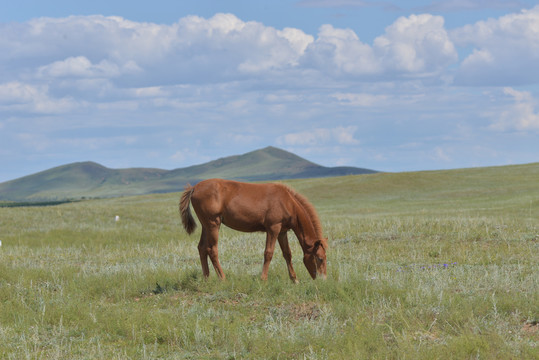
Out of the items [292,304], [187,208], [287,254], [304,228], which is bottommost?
[292,304]

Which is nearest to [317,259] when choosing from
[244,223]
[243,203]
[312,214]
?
[312,214]

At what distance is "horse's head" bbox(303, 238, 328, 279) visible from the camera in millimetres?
12094

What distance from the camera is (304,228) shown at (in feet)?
41.1

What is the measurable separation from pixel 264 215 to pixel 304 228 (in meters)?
0.91

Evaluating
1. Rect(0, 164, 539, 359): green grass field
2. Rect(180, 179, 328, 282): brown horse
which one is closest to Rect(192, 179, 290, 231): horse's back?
Rect(180, 179, 328, 282): brown horse

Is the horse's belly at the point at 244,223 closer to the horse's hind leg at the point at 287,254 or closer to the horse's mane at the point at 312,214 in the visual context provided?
the horse's hind leg at the point at 287,254

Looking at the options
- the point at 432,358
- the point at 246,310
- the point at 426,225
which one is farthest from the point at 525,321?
the point at 426,225

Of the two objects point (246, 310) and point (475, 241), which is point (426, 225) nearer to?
point (475, 241)

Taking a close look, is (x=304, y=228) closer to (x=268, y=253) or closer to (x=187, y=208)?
(x=268, y=253)

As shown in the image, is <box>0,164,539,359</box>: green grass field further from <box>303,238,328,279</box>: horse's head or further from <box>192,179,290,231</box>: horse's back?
<box>192,179,290,231</box>: horse's back

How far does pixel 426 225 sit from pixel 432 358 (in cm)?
1663

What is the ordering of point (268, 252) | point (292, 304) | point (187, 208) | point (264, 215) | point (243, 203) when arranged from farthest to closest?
1. point (187, 208)
2. point (243, 203)
3. point (264, 215)
4. point (268, 252)
5. point (292, 304)

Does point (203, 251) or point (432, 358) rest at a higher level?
point (203, 251)

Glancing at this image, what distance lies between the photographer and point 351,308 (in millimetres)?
9703
